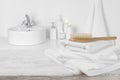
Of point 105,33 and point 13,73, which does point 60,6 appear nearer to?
point 105,33

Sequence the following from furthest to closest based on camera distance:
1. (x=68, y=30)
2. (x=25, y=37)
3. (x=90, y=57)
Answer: (x=68, y=30) < (x=25, y=37) < (x=90, y=57)

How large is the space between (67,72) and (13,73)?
28 centimetres

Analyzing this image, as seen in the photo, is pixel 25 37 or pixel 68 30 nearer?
pixel 25 37

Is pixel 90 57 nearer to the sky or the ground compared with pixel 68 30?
nearer to the ground

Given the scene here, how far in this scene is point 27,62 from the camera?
1.32 meters

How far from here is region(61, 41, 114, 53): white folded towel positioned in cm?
112

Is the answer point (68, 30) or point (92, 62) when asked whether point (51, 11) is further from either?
point (92, 62)

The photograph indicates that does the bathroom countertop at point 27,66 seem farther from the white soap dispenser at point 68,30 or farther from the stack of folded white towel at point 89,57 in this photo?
the white soap dispenser at point 68,30

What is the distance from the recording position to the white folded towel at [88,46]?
1.12 meters

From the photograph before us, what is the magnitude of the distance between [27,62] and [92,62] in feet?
1.41

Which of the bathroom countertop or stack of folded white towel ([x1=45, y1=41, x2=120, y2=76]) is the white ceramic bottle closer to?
the bathroom countertop

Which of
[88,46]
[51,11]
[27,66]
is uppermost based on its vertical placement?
[51,11]

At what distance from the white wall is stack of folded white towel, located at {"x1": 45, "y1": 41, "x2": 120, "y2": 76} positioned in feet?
2.90

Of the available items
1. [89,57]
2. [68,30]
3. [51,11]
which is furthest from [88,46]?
[51,11]
